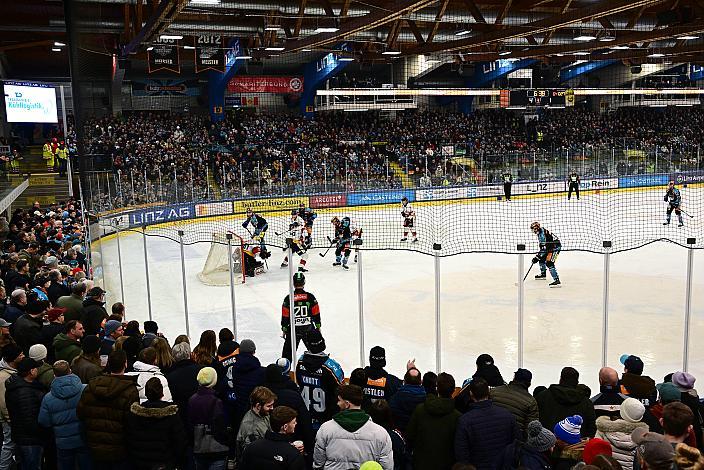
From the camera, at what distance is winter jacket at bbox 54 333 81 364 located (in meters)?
5.64

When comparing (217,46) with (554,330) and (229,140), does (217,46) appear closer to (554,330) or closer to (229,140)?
(229,140)

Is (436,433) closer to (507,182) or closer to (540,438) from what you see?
(540,438)

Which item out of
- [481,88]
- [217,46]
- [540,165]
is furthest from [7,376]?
[481,88]

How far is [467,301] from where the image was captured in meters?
11.8

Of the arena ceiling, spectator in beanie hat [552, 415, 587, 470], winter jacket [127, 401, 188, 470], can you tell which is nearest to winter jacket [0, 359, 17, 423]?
winter jacket [127, 401, 188, 470]

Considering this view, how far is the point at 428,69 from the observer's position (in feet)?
105

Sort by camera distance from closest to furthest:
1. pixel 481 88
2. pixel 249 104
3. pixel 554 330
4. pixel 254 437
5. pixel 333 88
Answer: pixel 254 437, pixel 554 330, pixel 333 88, pixel 249 104, pixel 481 88

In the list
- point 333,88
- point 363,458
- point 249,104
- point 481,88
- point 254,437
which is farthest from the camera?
point 481,88

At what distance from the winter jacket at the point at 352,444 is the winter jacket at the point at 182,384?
4.50ft

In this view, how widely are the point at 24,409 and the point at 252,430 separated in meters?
1.82

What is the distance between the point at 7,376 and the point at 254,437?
2.21 metres

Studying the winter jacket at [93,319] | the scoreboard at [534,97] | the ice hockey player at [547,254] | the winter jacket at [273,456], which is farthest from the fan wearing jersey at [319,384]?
the scoreboard at [534,97]

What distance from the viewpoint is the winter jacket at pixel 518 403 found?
439 centimetres

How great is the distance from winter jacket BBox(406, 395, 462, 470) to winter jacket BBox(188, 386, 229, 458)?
1.34m
